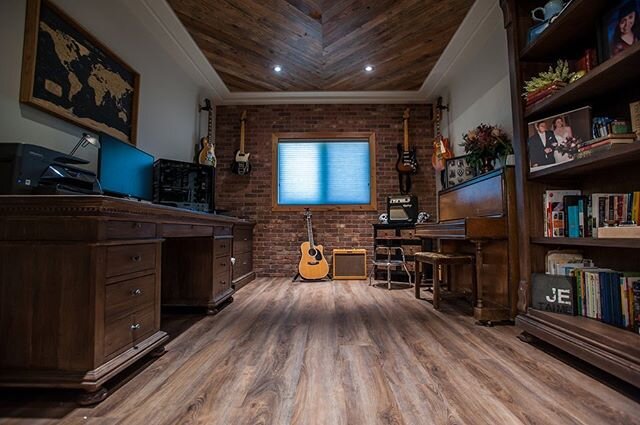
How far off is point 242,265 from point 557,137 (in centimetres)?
331

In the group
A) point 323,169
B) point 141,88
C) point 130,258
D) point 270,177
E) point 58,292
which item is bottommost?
point 58,292

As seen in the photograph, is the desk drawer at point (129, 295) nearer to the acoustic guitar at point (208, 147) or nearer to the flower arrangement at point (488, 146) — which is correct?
the acoustic guitar at point (208, 147)

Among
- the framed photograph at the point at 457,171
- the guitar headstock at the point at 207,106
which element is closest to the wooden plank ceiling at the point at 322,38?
the guitar headstock at the point at 207,106

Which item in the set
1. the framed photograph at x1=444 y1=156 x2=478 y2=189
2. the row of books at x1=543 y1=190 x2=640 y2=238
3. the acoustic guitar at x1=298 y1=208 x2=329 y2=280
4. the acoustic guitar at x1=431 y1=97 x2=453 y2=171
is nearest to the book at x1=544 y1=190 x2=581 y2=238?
the row of books at x1=543 y1=190 x2=640 y2=238

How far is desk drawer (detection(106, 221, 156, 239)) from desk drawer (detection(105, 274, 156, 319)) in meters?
0.20

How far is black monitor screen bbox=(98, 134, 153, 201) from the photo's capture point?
193cm

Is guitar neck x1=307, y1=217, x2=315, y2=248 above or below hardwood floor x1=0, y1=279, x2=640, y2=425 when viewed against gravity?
above

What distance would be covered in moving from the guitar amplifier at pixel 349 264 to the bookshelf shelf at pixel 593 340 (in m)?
2.44

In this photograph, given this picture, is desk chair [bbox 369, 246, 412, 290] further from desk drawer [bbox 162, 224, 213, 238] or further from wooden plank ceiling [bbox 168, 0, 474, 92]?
wooden plank ceiling [bbox 168, 0, 474, 92]

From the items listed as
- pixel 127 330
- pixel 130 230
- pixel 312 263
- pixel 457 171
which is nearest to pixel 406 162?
pixel 457 171

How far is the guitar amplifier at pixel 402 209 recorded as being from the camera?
3980mm

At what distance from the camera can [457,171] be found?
10.9 ft

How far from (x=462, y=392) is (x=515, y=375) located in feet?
1.12

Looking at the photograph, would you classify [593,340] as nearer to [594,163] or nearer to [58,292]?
[594,163]
